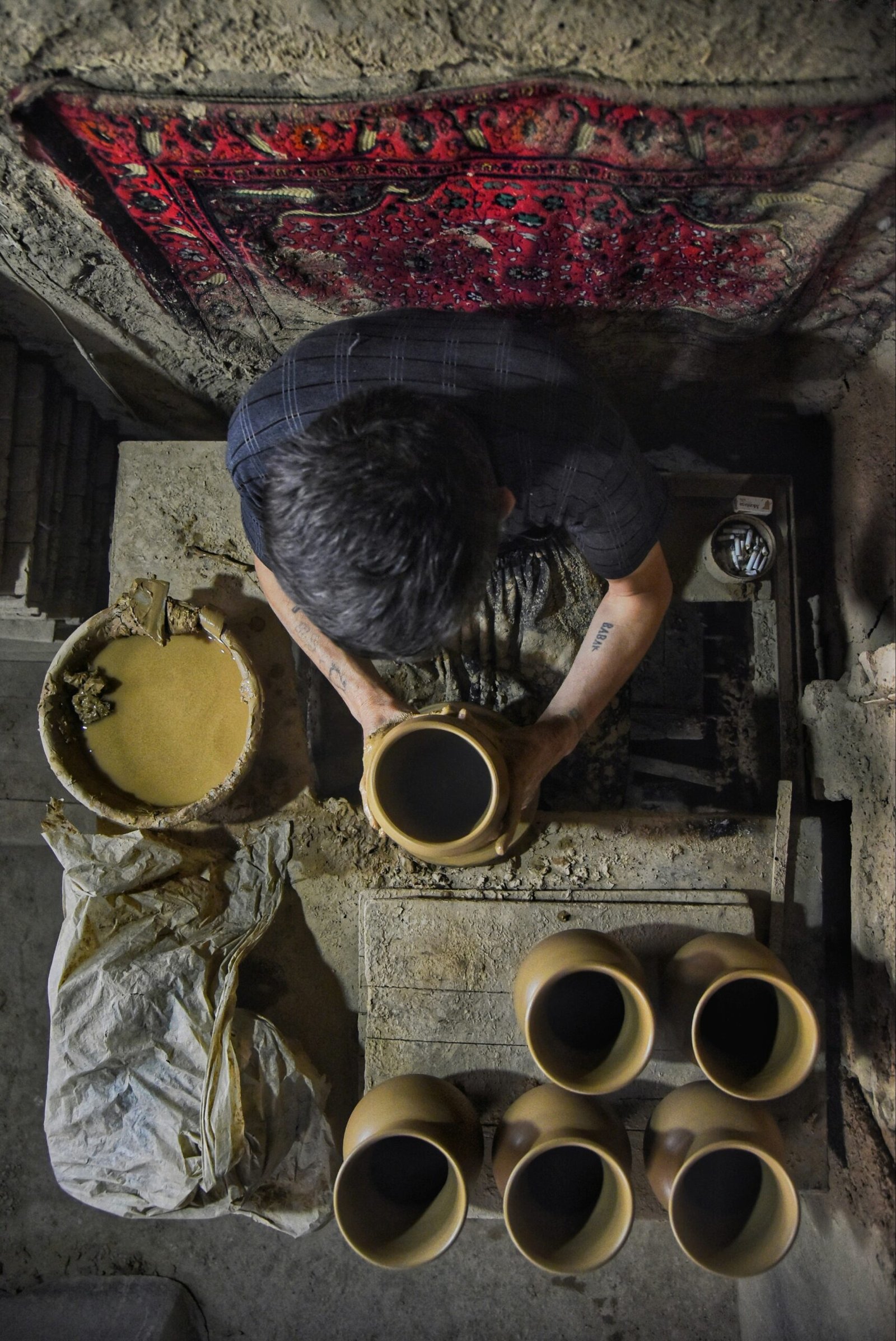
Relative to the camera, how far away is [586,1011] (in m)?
1.94

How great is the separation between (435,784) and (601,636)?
63 cm

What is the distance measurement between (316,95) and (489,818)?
142 cm

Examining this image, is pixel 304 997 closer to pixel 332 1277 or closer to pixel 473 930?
pixel 473 930

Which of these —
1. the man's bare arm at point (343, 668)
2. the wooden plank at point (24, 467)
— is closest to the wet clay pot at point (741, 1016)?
the man's bare arm at point (343, 668)

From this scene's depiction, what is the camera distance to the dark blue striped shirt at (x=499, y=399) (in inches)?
69.8

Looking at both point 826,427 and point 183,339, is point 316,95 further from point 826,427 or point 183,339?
point 826,427

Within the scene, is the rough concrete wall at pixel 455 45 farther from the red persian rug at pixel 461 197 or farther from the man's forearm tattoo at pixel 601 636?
the man's forearm tattoo at pixel 601 636

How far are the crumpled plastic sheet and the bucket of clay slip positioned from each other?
0.16 m

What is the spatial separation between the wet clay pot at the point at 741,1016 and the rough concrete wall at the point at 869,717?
396mm

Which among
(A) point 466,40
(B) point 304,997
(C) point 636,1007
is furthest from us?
(B) point 304,997

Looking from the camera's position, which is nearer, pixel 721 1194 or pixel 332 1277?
pixel 721 1194

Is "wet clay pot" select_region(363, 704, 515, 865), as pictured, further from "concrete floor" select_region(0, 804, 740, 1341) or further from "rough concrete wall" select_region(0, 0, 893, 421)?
"concrete floor" select_region(0, 804, 740, 1341)

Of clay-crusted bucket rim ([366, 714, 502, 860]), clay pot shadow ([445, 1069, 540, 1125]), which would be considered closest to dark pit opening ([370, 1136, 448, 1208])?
clay pot shadow ([445, 1069, 540, 1125])

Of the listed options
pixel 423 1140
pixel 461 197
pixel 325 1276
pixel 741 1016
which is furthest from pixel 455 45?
pixel 325 1276
